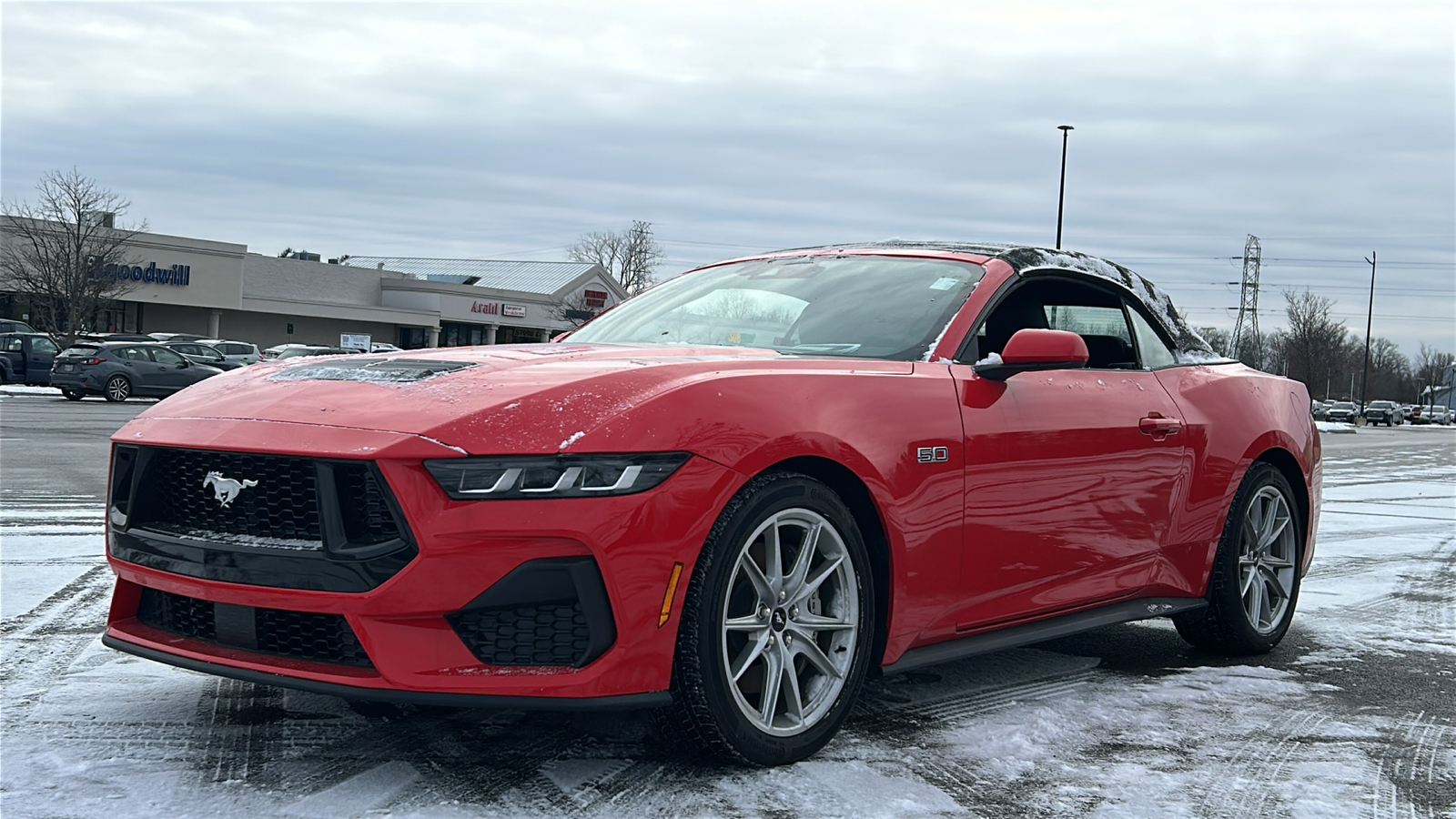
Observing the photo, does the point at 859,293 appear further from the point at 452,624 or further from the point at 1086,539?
the point at 452,624

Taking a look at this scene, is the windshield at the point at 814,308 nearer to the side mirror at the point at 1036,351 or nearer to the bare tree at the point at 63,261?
the side mirror at the point at 1036,351

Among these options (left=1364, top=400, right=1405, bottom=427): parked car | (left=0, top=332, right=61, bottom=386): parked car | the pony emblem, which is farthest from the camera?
(left=1364, top=400, right=1405, bottom=427): parked car

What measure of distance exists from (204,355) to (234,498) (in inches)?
1249

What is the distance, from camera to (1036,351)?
13.4ft

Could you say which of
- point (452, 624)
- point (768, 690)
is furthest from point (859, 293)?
point (452, 624)

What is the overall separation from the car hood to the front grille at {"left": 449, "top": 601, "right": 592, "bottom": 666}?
0.38 meters

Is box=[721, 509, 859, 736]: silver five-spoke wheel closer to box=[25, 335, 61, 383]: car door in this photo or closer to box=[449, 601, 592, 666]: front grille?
box=[449, 601, 592, 666]: front grille

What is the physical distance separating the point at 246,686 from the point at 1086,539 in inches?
107

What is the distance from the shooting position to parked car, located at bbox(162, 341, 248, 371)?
30955 mm

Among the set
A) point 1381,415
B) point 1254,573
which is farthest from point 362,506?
point 1381,415

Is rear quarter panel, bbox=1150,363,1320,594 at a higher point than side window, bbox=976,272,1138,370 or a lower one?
lower

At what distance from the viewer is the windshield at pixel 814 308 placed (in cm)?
429

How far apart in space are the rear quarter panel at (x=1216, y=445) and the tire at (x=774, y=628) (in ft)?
5.62

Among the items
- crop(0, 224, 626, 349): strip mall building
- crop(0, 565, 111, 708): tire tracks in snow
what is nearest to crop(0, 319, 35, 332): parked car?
crop(0, 224, 626, 349): strip mall building
